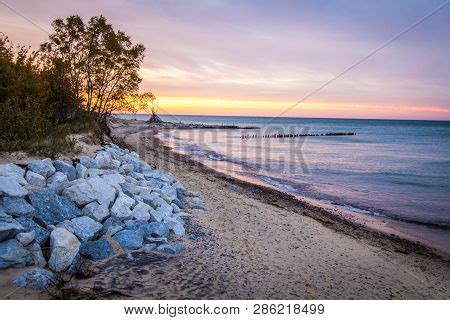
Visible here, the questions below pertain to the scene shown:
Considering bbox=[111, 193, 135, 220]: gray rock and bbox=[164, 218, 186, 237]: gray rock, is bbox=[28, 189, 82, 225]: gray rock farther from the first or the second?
bbox=[164, 218, 186, 237]: gray rock

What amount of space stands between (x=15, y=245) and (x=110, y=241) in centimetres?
156

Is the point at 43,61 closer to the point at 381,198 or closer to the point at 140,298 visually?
the point at 140,298

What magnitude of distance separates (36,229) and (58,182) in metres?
1.54

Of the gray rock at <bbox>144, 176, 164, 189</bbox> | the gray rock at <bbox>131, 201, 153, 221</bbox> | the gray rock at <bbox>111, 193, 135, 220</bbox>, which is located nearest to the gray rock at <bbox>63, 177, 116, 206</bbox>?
the gray rock at <bbox>111, 193, 135, 220</bbox>

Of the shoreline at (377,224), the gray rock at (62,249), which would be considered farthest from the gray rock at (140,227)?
the shoreline at (377,224)

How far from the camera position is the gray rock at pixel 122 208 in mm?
6766

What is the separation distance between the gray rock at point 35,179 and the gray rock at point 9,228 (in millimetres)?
1346

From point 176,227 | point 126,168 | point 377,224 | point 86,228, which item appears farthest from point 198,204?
point 377,224

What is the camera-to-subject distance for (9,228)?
5125mm

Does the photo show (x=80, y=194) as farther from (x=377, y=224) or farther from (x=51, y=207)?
(x=377, y=224)

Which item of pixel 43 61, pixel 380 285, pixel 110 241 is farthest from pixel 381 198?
pixel 43 61

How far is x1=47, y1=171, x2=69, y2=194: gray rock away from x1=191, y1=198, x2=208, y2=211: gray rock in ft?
13.3

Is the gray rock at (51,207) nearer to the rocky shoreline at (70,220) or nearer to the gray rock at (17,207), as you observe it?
the rocky shoreline at (70,220)

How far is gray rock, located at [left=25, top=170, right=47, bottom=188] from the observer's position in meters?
6.64
